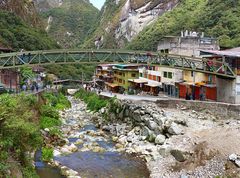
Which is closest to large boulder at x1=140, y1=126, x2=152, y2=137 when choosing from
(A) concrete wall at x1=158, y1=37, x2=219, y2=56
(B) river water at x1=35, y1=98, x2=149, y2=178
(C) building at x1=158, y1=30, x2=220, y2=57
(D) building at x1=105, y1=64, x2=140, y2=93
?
(B) river water at x1=35, y1=98, x2=149, y2=178

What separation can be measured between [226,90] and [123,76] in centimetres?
4185

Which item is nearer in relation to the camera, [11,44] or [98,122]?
[98,122]

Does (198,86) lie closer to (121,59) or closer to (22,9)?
(121,59)

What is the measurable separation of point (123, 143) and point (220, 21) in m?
64.4

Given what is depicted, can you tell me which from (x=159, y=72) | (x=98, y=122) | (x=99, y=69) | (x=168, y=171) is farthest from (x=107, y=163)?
(x=99, y=69)

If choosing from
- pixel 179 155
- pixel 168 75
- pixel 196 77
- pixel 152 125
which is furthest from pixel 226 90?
pixel 168 75

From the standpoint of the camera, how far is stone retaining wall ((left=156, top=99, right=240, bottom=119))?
3988 cm

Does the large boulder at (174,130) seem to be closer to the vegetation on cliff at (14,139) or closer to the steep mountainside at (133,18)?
the vegetation on cliff at (14,139)

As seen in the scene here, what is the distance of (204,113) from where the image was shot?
42.6 meters

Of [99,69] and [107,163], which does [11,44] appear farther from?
[107,163]

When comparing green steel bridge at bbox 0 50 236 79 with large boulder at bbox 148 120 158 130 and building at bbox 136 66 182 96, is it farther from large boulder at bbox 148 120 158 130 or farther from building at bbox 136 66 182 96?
large boulder at bbox 148 120 158 130

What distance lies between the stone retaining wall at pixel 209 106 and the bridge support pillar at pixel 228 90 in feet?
9.91

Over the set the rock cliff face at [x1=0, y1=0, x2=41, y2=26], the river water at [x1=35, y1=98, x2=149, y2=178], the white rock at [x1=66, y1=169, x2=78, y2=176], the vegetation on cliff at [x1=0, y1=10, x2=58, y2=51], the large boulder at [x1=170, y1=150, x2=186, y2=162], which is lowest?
the river water at [x1=35, y1=98, x2=149, y2=178]

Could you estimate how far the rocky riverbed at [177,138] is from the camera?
28344 millimetres
